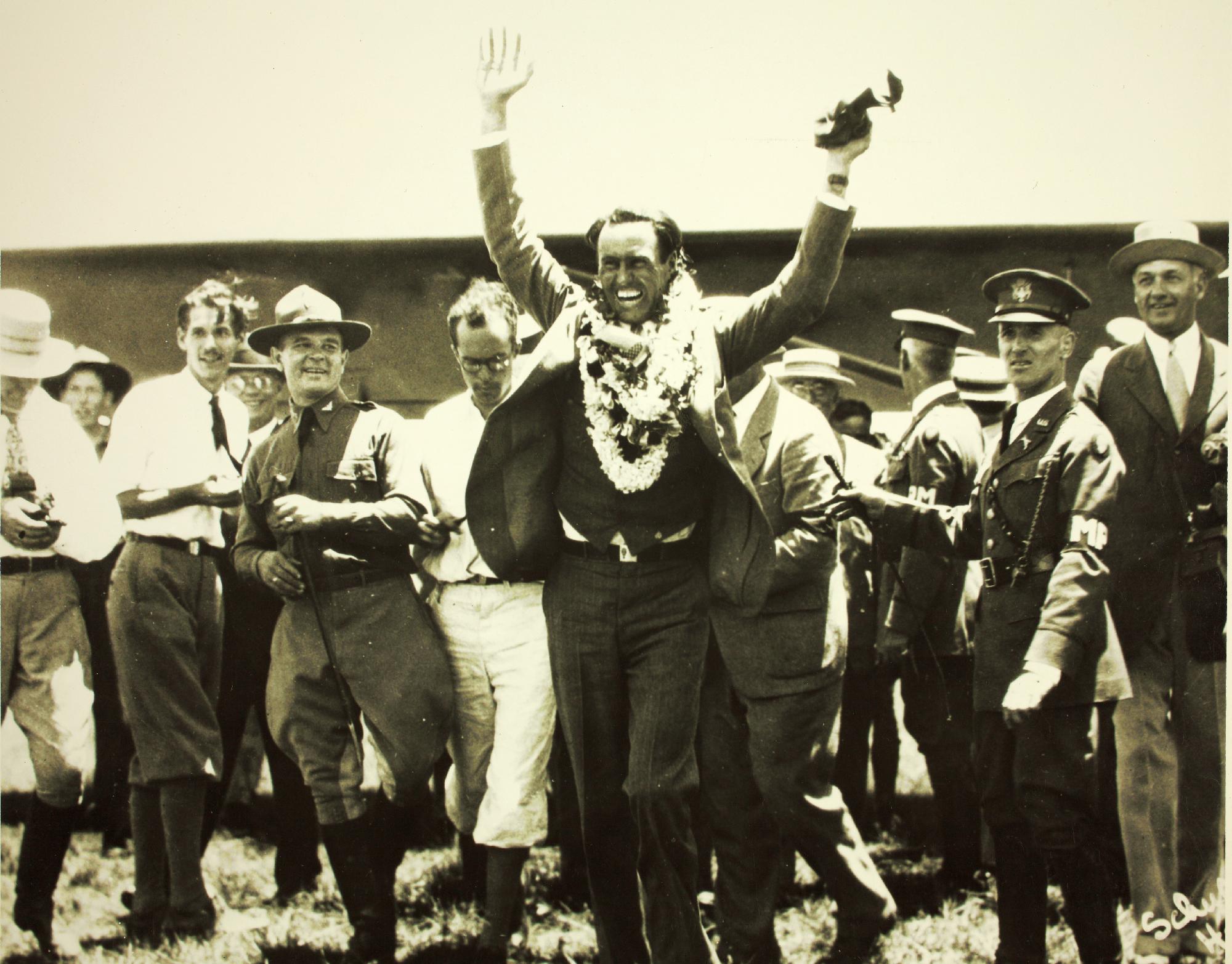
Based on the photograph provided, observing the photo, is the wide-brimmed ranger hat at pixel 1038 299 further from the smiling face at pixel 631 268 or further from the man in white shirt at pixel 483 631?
the man in white shirt at pixel 483 631

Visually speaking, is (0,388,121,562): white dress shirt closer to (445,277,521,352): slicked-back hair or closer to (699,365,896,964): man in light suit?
(445,277,521,352): slicked-back hair

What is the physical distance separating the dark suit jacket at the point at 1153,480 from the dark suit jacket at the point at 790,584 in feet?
3.77

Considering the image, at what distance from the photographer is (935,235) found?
445 cm

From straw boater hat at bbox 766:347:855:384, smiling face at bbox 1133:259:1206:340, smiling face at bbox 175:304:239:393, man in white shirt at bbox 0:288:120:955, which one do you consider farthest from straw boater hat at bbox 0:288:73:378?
smiling face at bbox 1133:259:1206:340

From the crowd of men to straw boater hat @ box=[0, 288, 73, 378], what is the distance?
13 mm

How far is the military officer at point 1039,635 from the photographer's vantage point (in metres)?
3.26

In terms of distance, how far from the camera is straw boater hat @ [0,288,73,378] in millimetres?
4176

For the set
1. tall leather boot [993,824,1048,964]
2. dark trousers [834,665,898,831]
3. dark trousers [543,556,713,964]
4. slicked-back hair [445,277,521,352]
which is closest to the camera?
dark trousers [543,556,713,964]

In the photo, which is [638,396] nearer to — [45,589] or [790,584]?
[790,584]

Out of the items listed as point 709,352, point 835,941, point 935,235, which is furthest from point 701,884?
point 935,235

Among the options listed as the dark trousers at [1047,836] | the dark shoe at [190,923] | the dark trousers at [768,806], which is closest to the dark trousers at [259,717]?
the dark shoe at [190,923]

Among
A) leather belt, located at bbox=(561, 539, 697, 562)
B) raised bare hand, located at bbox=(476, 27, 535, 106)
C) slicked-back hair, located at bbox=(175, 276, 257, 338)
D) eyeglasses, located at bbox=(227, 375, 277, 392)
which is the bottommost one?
leather belt, located at bbox=(561, 539, 697, 562)

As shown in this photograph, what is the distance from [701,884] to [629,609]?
1.59 meters
